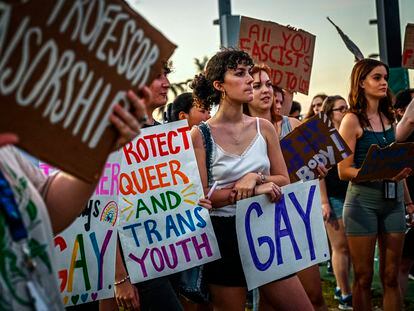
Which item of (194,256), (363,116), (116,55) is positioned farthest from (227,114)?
(116,55)

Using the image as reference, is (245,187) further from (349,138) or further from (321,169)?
(349,138)

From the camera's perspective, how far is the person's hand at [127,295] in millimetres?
3453

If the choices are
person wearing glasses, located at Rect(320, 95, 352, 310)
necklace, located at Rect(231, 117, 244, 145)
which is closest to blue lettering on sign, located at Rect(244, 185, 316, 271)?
necklace, located at Rect(231, 117, 244, 145)

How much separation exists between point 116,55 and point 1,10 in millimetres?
381

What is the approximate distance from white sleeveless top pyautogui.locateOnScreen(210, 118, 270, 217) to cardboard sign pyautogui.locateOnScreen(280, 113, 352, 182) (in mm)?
788

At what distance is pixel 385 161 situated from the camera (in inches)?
182

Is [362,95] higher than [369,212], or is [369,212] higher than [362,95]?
[362,95]

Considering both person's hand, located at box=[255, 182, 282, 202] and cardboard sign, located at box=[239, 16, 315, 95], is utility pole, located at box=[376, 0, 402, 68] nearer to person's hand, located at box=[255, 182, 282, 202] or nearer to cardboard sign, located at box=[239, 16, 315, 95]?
cardboard sign, located at box=[239, 16, 315, 95]

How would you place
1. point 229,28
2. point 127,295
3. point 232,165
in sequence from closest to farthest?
point 127,295
point 232,165
point 229,28

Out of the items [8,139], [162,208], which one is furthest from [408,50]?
[8,139]

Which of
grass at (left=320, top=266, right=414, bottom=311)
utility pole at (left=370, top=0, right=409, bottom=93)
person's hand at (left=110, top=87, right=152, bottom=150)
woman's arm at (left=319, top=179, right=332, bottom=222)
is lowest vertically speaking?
grass at (left=320, top=266, right=414, bottom=311)

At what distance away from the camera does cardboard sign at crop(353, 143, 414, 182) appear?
15.0 feet

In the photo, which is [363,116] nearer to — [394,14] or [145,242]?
[145,242]

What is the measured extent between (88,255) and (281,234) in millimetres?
1065
